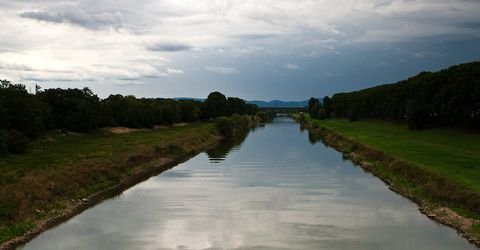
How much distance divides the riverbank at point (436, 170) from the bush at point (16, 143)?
35.9 meters

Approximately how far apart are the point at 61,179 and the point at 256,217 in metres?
14.8

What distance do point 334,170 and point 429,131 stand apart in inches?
1218

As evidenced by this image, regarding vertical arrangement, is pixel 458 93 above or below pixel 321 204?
above

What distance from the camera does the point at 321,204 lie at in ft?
110

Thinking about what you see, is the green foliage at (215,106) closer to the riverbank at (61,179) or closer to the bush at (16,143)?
the riverbank at (61,179)

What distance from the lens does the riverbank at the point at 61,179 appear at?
27469mm

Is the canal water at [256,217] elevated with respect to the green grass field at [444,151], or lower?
lower

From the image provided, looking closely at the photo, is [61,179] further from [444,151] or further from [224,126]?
[224,126]

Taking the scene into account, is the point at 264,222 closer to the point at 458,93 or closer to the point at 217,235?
the point at 217,235

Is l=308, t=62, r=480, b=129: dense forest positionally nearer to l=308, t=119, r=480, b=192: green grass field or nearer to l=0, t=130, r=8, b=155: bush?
l=308, t=119, r=480, b=192: green grass field

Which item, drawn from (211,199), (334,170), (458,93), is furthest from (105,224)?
(458,93)

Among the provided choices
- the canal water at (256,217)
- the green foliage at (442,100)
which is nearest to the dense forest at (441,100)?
the green foliage at (442,100)

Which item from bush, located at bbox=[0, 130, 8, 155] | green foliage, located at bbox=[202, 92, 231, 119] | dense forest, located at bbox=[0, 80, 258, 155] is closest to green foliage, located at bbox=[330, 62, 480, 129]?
dense forest, located at bbox=[0, 80, 258, 155]

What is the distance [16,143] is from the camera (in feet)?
172
